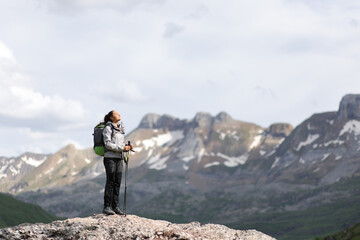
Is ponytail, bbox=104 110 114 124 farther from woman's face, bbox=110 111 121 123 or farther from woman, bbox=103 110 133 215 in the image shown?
woman's face, bbox=110 111 121 123

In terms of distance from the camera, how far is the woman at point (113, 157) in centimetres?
1992

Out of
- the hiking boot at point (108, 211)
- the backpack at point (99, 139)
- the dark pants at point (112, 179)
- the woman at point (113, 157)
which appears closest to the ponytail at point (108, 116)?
the woman at point (113, 157)

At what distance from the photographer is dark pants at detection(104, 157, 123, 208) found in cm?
2028

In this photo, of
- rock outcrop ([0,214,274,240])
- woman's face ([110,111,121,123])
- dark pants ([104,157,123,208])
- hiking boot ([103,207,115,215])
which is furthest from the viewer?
woman's face ([110,111,121,123])

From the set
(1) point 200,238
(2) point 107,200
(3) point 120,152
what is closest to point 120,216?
(2) point 107,200

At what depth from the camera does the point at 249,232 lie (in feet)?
65.1

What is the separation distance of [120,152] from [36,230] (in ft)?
14.4

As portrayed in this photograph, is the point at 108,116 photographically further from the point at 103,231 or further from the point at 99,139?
the point at 103,231

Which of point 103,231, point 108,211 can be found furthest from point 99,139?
point 103,231

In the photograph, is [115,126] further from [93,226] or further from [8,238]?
[8,238]

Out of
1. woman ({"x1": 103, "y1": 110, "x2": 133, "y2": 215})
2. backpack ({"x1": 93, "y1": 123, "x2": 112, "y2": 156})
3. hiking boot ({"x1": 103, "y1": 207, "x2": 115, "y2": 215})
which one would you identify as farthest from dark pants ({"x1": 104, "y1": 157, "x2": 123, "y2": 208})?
backpack ({"x1": 93, "y1": 123, "x2": 112, "y2": 156})

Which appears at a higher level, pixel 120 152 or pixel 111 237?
pixel 120 152

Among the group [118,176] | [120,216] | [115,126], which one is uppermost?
[115,126]

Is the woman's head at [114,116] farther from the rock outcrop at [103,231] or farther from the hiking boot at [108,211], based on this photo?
the rock outcrop at [103,231]
